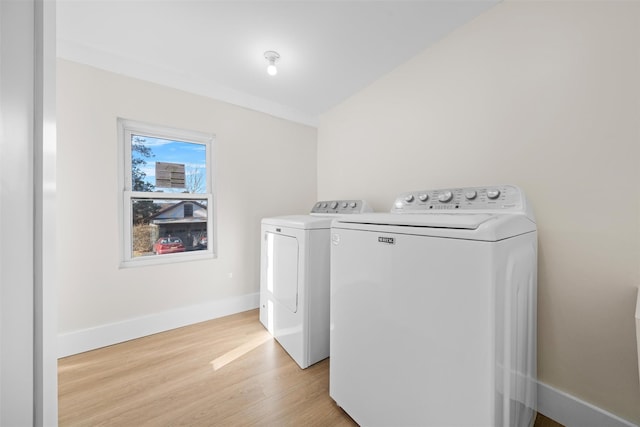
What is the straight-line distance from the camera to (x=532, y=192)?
1289mm

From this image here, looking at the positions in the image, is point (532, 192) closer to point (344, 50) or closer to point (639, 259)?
point (639, 259)

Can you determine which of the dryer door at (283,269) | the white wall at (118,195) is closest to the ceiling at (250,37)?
the white wall at (118,195)

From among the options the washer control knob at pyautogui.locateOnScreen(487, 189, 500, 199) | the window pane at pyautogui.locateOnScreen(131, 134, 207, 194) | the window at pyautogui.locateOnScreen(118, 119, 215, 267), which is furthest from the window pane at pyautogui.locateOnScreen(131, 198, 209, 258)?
the washer control knob at pyautogui.locateOnScreen(487, 189, 500, 199)

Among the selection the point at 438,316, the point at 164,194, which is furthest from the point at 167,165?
the point at 438,316

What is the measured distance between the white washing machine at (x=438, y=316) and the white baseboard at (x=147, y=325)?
1479 millimetres

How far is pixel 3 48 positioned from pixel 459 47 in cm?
205

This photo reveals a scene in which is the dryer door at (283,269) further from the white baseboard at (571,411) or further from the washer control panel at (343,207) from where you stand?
the white baseboard at (571,411)

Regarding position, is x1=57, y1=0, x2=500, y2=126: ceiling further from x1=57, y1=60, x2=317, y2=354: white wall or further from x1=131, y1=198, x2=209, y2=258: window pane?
x1=131, y1=198, x2=209, y2=258: window pane

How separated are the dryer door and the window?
695 millimetres

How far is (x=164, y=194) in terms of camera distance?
215cm

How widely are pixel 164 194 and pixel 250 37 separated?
1.45 metres

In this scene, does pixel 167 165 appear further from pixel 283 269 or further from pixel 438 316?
pixel 438 316

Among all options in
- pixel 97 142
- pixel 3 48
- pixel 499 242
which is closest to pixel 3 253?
pixel 3 48

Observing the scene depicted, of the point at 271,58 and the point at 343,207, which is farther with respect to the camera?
the point at 343,207
